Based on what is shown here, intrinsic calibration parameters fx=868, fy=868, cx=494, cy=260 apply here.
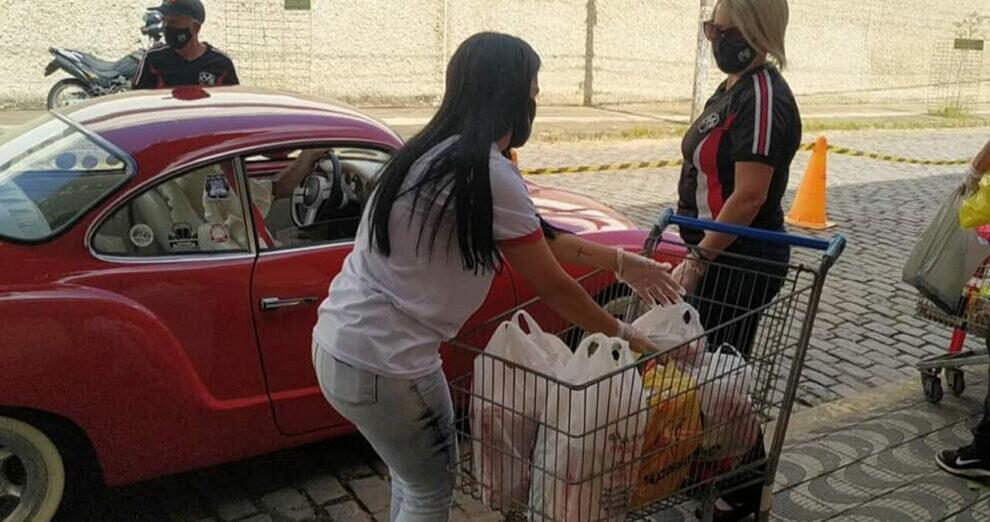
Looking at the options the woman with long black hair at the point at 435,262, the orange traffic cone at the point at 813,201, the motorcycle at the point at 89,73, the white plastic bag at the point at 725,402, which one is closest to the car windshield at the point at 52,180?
the woman with long black hair at the point at 435,262

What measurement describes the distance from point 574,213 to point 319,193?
140 cm

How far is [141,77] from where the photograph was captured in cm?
534

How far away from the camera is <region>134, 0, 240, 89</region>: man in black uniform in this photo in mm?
5367

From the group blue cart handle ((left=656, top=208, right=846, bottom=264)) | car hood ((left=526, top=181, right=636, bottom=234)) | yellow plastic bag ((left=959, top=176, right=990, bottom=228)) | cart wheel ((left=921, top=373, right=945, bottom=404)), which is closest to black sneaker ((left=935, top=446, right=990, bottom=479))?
cart wheel ((left=921, top=373, right=945, bottom=404))

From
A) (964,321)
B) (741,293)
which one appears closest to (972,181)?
(964,321)

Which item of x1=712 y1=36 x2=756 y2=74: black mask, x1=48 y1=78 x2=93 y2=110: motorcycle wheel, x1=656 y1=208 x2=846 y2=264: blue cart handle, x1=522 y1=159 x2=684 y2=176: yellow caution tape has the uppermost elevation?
x1=712 y1=36 x2=756 y2=74: black mask

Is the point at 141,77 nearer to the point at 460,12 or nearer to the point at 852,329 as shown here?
the point at 852,329

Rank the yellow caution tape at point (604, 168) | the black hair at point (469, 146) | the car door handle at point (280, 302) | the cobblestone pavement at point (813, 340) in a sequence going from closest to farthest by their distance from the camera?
the black hair at point (469, 146)
the car door handle at point (280, 302)
the cobblestone pavement at point (813, 340)
the yellow caution tape at point (604, 168)

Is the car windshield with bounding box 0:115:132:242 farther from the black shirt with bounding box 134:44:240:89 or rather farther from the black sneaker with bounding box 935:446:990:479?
the black sneaker with bounding box 935:446:990:479

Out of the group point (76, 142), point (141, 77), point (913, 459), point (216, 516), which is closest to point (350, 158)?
point (76, 142)

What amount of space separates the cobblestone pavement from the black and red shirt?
5.29 feet

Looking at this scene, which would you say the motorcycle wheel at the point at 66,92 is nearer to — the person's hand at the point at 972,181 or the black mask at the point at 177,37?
the black mask at the point at 177,37

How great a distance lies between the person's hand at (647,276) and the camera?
2551mm

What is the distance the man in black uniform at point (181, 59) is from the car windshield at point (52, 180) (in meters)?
1.84
